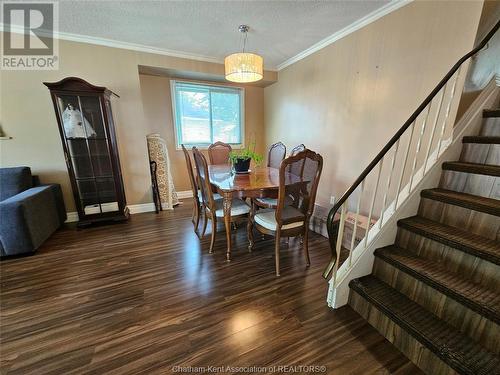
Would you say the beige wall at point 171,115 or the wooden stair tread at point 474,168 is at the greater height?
the beige wall at point 171,115

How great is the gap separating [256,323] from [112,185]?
283 cm

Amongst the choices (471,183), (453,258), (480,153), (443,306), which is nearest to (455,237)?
(453,258)

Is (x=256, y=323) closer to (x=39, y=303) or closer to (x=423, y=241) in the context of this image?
(x=423, y=241)

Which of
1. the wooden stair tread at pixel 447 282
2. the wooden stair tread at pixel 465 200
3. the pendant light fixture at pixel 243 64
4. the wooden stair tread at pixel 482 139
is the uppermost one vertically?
the pendant light fixture at pixel 243 64

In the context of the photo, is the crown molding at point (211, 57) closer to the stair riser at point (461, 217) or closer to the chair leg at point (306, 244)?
the stair riser at point (461, 217)

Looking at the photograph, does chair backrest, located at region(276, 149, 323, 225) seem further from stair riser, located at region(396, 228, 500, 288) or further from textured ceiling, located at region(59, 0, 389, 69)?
textured ceiling, located at region(59, 0, 389, 69)

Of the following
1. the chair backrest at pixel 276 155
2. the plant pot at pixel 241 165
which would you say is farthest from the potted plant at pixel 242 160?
the chair backrest at pixel 276 155

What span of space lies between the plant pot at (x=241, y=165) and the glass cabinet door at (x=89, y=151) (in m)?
1.91

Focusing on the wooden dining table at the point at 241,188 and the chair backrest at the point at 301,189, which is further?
the wooden dining table at the point at 241,188

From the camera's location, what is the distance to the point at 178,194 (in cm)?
433

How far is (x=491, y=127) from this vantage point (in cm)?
176

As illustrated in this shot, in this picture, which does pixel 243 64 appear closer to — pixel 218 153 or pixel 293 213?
pixel 218 153

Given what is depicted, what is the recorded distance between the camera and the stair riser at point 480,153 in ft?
5.20

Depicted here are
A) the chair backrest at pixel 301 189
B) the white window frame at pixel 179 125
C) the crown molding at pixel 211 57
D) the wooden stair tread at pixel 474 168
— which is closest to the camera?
the wooden stair tread at pixel 474 168
